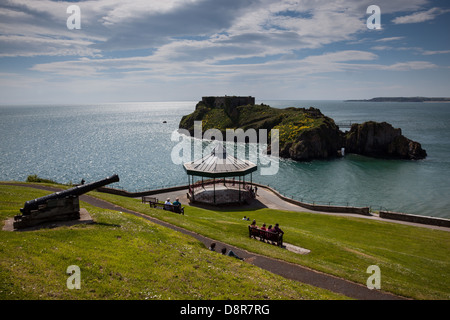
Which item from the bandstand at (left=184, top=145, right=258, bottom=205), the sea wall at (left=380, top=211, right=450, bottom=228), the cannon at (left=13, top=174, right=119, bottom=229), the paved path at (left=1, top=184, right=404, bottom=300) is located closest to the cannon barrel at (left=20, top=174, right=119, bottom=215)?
the cannon at (left=13, top=174, right=119, bottom=229)

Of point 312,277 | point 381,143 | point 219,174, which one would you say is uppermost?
point 381,143

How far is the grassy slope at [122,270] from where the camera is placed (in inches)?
368

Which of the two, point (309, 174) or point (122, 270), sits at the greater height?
point (122, 270)

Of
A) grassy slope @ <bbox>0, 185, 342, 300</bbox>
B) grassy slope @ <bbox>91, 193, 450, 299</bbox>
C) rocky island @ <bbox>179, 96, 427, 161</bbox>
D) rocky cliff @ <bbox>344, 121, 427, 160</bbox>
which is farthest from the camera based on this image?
rocky island @ <bbox>179, 96, 427, 161</bbox>

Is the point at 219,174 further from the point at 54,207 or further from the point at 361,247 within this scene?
the point at 54,207

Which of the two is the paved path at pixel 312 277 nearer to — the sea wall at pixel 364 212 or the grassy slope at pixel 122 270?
the grassy slope at pixel 122 270

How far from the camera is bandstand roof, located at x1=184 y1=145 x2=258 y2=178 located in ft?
117

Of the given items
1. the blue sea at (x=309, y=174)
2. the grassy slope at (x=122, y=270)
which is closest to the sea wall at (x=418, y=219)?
the blue sea at (x=309, y=174)

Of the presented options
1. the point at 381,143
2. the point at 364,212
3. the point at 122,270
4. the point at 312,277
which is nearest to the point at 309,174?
the point at 364,212

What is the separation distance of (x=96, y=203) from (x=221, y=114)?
442 feet

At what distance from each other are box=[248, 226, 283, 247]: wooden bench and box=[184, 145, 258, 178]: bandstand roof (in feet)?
50.8

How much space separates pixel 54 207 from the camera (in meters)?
14.5

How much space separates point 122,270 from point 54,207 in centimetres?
648

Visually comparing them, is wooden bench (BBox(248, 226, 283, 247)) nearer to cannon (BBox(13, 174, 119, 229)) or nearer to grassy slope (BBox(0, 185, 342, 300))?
grassy slope (BBox(0, 185, 342, 300))
